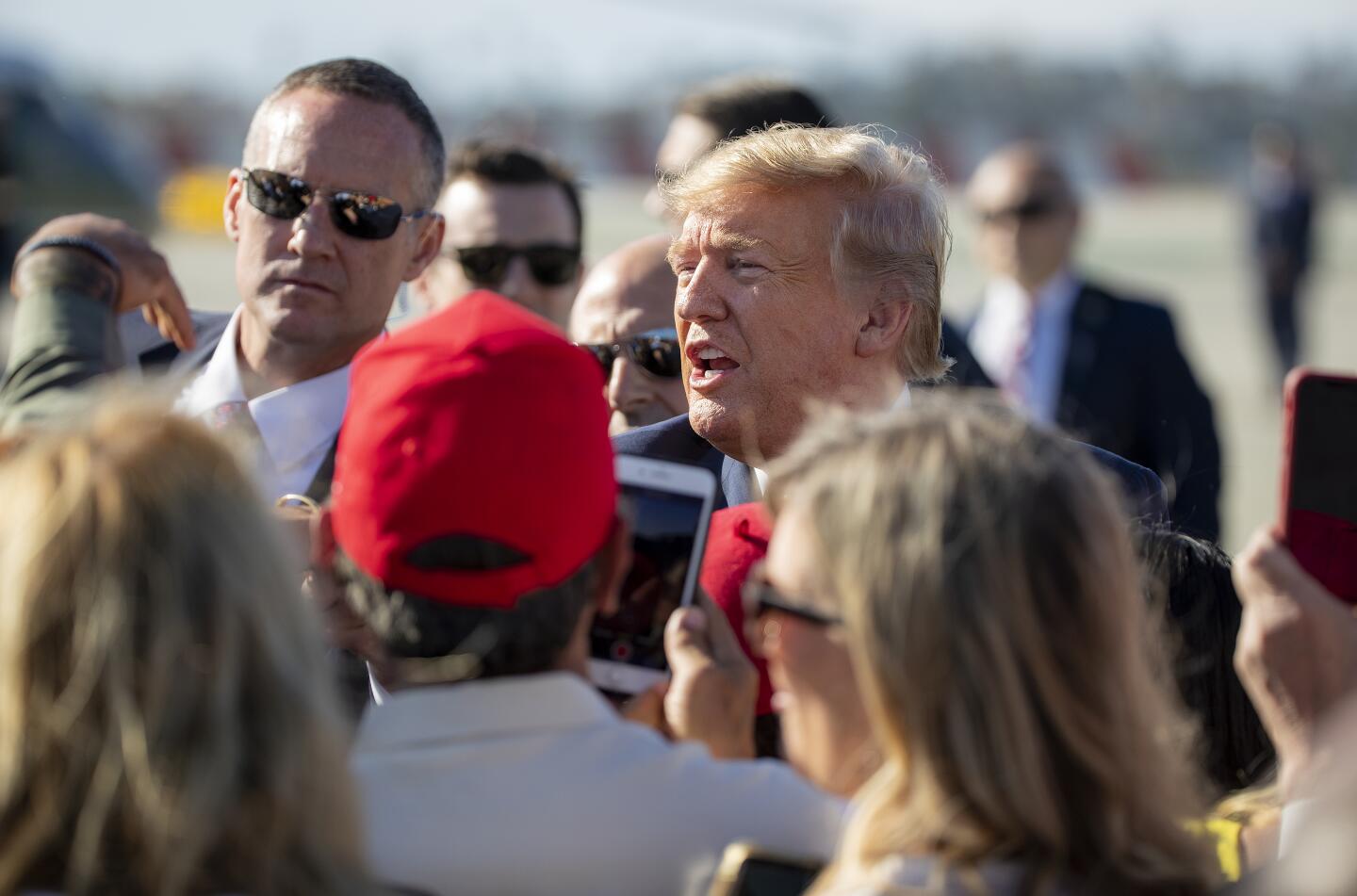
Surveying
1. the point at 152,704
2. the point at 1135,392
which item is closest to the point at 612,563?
the point at 152,704

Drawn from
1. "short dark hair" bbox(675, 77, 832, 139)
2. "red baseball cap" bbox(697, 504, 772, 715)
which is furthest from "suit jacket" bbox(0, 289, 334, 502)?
"short dark hair" bbox(675, 77, 832, 139)

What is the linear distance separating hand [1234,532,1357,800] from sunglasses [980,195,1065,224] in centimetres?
525

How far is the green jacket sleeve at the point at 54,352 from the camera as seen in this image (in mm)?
2799

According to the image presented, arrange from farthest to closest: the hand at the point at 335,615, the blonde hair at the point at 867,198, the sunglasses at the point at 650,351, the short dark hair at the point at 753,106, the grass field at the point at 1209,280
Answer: the grass field at the point at 1209,280, the short dark hair at the point at 753,106, the sunglasses at the point at 650,351, the blonde hair at the point at 867,198, the hand at the point at 335,615

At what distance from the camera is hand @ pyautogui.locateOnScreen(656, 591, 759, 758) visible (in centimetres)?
199

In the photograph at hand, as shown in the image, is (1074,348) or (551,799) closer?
(551,799)

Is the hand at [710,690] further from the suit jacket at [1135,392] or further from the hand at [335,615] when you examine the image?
the suit jacket at [1135,392]

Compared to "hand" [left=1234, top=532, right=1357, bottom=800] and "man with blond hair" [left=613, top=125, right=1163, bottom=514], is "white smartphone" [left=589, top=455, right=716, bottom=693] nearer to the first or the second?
"hand" [left=1234, top=532, right=1357, bottom=800]

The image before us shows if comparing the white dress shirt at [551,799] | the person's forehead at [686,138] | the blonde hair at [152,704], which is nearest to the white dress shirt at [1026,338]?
the person's forehead at [686,138]

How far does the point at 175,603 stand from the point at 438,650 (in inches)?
15.3

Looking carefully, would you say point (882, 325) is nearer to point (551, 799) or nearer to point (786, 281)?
point (786, 281)

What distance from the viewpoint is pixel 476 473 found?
5.93ft

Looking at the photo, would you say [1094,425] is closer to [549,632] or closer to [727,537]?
[727,537]

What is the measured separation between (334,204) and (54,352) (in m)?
0.74
